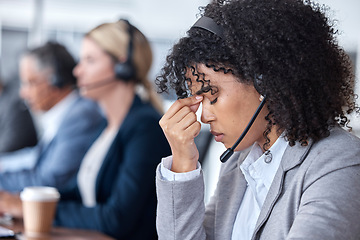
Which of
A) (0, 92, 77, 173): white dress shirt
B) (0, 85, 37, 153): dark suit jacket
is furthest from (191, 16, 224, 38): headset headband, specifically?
(0, 85, 37, 153): dark suit jacket

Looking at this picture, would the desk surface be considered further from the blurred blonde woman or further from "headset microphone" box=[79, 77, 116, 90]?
"headset microphone" box=[79, 77, 116, 90]

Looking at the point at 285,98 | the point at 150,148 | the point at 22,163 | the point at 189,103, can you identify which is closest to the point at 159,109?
the point at 150,148

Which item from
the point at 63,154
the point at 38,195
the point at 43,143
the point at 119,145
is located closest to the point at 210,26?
the point at 38,195

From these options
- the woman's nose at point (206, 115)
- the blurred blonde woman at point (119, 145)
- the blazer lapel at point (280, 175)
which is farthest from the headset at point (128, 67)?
the blazer lapel at point (280, 175)

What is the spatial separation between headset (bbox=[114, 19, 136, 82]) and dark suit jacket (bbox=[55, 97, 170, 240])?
0.55 ft

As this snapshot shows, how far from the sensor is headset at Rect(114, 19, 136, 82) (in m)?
2.12

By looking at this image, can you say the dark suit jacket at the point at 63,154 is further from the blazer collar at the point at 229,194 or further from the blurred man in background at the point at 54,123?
the blazer collar at the point at 229,194

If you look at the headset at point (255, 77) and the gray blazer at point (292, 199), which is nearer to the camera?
the gray blazer at point (292, 199)

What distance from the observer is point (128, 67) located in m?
2.12

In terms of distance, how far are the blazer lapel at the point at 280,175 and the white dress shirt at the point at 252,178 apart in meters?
0.05

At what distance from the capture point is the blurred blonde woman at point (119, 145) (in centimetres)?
180

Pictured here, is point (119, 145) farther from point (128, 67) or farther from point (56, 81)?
point (56, 81)

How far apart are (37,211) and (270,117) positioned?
0.88m

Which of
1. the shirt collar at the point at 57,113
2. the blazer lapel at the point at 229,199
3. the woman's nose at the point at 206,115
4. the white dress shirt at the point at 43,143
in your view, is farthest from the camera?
the shirt collar at the point at 57,113
